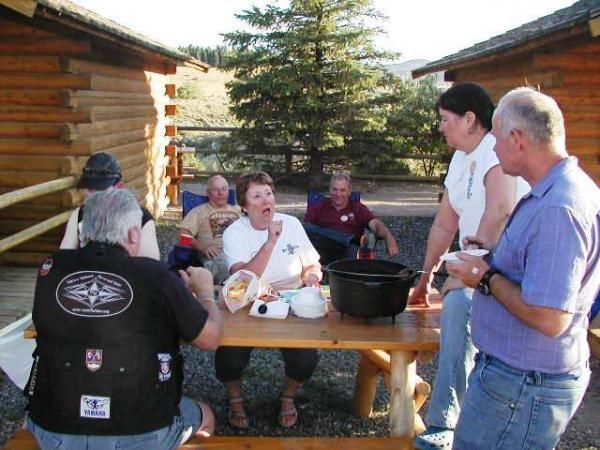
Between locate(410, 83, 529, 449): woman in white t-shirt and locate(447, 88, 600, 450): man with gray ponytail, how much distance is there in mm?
462

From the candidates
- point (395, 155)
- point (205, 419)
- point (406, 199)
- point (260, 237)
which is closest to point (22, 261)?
point (260, 237)

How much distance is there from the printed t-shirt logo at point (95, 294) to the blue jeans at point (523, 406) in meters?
1.28

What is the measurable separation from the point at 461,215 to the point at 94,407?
6.34 ft

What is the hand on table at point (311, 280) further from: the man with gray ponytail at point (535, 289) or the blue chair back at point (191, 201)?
the blue chair back at point (191, 201)

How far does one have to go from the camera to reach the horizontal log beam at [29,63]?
736cm

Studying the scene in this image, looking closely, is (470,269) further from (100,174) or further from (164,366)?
(100,174)

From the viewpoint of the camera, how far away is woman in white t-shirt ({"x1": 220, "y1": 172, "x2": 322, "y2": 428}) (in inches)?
148

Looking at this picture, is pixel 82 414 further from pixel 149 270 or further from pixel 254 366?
pixel 254 366

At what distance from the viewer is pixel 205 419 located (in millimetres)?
2939

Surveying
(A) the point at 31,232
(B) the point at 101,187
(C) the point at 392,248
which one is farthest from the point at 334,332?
(A) the point at 31,232

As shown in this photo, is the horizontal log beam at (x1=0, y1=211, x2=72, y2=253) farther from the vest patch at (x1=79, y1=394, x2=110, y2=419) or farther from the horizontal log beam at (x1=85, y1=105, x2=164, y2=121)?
the vest patch at (x1=79, y1=394, x2=110, y2=419)

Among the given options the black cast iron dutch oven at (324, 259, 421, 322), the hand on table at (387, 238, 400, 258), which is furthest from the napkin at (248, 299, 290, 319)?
the hand on table at (387, 238, 400, 258)

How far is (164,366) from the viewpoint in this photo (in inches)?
97.2

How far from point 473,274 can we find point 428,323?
89 centimetres
